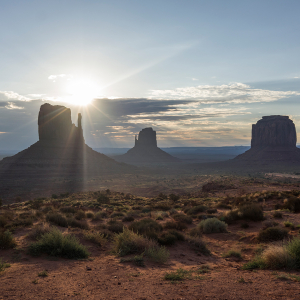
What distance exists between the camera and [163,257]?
8.23 m

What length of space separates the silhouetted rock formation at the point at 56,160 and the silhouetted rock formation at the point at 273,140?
7467 cm

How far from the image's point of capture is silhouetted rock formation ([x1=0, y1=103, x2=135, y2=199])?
64812 mm

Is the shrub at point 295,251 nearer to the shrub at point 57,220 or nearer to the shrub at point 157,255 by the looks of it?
the shrub at point 157,255

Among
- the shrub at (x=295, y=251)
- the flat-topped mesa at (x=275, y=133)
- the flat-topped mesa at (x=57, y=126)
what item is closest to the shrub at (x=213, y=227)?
the shrub at (x=295, y=251)

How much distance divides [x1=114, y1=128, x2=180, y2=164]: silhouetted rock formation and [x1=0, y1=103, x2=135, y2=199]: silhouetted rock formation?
5985cm

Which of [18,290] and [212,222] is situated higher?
[18,290]

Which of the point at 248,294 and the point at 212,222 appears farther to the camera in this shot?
the point at 212,222

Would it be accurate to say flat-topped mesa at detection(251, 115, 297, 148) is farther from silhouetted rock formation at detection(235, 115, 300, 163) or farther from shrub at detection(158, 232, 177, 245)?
shrub at detection(158, 232, 177, 245)

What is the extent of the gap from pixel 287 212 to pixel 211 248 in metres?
9.06

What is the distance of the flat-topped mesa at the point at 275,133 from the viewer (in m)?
132

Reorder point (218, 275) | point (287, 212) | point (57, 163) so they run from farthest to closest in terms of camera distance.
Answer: point (57, 163) → point (287, 212) → point (218, 275)

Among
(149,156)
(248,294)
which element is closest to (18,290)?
(248,294)

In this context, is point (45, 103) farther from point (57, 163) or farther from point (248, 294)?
point (248, 294)

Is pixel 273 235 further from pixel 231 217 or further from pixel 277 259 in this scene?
pixel 231 217
